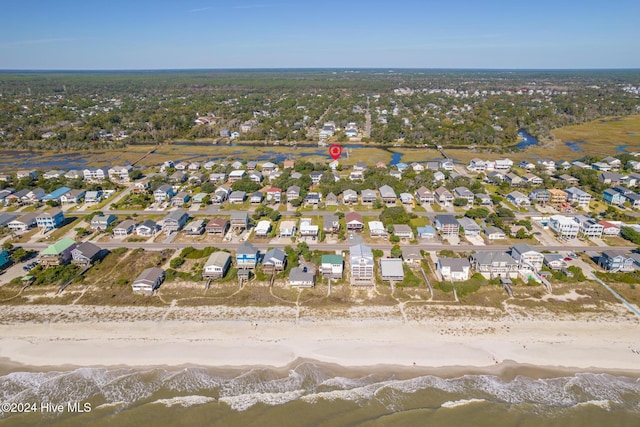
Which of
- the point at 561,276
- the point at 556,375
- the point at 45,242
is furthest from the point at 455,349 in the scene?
the point at 45,242

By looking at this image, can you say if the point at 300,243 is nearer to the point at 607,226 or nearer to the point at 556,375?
the point at 556,375

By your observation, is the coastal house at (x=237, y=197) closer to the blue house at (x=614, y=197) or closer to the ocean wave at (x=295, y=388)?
the ocean wave at (x=295, y=388)

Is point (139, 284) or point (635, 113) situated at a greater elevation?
point (635, 113)

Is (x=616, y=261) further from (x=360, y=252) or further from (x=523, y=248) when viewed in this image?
(x=360, y=252)

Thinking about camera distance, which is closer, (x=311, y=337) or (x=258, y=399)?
(x=258, y=399)

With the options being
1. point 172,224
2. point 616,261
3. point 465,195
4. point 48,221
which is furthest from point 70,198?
point 616,261

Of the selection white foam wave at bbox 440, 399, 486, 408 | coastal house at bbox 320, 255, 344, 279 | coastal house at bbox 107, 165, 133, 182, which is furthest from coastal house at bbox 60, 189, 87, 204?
white foam wave at bbox 440, 399, 486, 408
